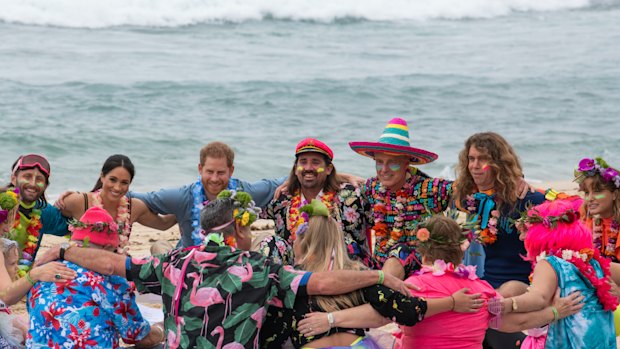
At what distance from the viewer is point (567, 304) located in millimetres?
5074

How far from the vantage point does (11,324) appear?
5.52m

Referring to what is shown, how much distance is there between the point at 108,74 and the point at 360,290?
66.5 ft

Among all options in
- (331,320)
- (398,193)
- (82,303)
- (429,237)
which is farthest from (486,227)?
(82,303)

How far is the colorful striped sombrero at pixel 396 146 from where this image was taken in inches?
268

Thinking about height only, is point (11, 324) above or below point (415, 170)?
below

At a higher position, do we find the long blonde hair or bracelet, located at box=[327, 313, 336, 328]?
the long blonde hair

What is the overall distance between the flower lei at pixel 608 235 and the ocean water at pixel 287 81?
9.56m

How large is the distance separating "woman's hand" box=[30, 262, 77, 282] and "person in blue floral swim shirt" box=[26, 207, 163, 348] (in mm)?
24

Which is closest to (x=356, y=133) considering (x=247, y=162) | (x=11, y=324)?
(x=247, y=162)

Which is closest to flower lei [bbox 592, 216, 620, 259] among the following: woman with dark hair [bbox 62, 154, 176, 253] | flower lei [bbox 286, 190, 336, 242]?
flower lei [bbox 286, 190, 336, 242]

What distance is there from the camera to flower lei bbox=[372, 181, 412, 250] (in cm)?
689

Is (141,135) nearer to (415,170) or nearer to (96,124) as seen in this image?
(96,124)

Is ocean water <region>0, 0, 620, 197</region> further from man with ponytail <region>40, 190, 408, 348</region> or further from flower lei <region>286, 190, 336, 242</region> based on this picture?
man with ponytail <region>40, 190, 408, 348</region>

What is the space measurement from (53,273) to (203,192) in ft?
7.90
